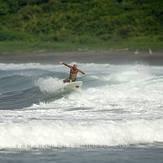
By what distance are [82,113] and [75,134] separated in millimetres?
4428

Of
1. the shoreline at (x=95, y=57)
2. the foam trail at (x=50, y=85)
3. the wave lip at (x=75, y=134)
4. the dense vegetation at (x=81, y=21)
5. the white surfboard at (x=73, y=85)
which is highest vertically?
the dense vegetation at (x=81, y=21)

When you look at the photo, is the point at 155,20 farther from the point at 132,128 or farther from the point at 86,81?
the point at 132,128

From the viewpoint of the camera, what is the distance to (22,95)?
3722 centimetres

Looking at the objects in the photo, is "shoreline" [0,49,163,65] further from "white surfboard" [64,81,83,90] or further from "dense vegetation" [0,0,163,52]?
"white surfboard" [64,81,83,90]

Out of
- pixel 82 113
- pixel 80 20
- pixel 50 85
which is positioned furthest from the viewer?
pixel 80 20

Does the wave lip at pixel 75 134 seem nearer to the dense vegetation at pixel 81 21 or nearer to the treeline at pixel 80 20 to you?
the dense vegetation at pixel 81 21

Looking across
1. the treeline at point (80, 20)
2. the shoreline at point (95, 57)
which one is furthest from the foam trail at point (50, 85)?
the treeline at point (80, 20)

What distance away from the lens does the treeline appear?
242 feet

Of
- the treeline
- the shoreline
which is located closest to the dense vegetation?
the treeline

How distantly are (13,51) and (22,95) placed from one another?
1365 inches

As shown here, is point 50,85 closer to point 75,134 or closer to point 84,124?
point 84,124

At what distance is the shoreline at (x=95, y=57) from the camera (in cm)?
6406

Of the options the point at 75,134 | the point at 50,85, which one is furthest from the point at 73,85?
the point at 75,134

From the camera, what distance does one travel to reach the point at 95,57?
218ft
